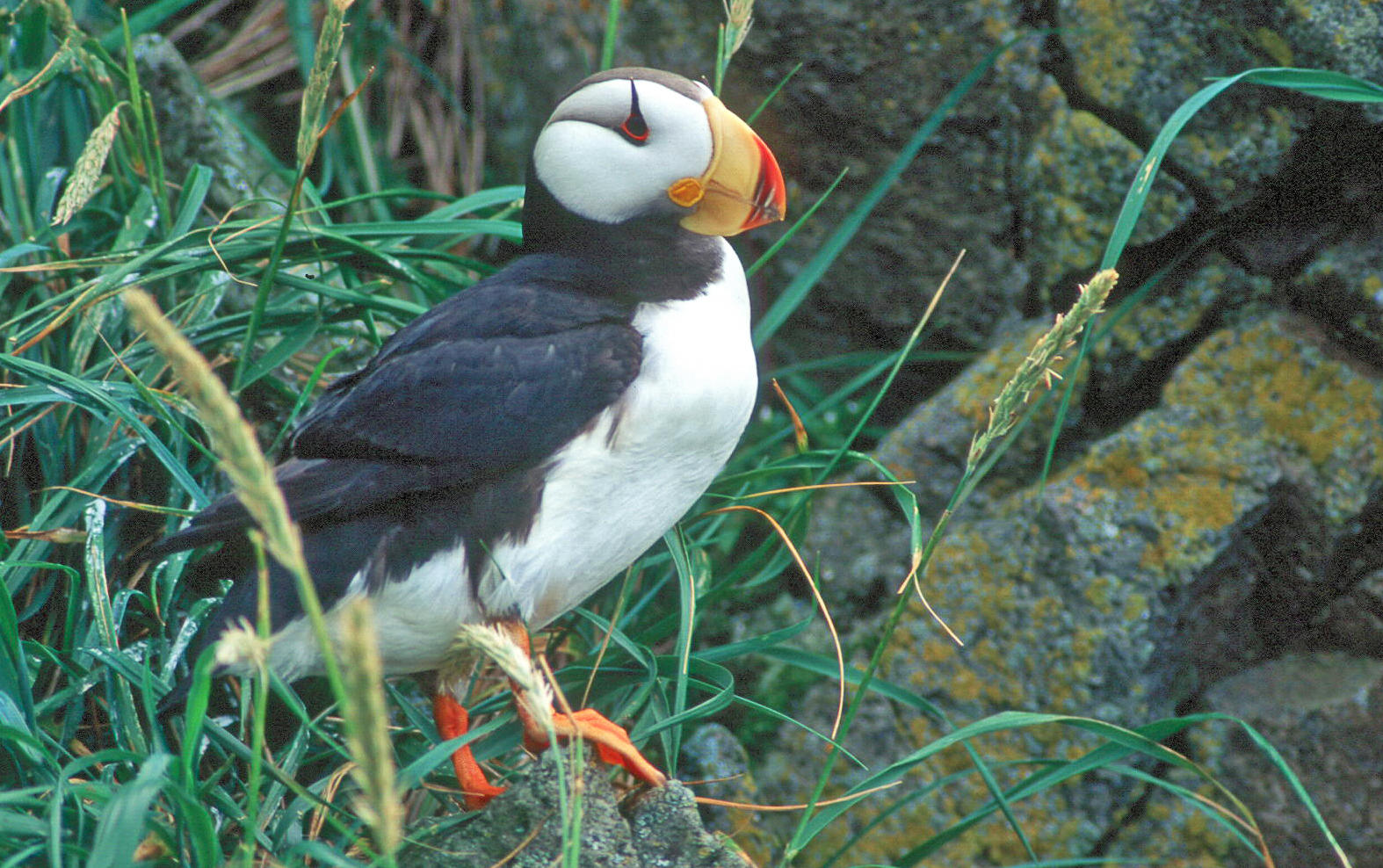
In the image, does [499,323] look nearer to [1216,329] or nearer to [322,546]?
[322,546]

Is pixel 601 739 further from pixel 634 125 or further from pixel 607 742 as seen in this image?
pixel 634 125

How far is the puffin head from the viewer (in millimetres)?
1673

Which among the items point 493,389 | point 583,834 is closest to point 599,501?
point 493,389

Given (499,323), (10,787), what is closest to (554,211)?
(499,323)

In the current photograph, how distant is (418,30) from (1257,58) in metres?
2.27

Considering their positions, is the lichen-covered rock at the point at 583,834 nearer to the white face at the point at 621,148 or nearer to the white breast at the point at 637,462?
the white breast at the point at 637,462

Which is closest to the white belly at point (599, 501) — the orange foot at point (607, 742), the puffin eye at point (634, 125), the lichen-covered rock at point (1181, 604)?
the orange foot at point (607, 742)

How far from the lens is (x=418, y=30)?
11.1 ft

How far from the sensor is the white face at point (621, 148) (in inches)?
65.7

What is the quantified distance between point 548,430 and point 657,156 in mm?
436

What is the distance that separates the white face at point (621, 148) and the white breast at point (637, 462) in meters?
0.18

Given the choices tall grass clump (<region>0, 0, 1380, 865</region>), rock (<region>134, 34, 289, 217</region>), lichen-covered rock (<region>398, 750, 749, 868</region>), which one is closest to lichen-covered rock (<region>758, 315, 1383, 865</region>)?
tall grass clump (<region>0, 0, 1380, 865</region>)

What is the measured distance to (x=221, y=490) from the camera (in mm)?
2221

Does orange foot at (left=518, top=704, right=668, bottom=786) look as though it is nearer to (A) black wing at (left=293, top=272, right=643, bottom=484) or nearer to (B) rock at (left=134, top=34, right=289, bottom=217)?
(A) black wing at (left=293, top=272, right=643, bottom=484)
